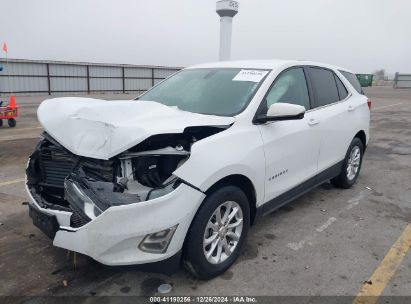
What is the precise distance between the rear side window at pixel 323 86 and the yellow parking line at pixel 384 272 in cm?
169

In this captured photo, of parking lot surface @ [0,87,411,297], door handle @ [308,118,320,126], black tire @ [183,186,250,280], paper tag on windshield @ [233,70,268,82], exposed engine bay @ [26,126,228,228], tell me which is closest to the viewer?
exposed engine bay @ [26,126,228,228]

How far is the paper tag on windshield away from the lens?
3.58 metres

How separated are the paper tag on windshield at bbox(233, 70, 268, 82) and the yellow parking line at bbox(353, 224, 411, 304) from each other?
200 cm

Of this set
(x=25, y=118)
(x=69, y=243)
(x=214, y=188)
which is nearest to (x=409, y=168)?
(x=214, y=188)

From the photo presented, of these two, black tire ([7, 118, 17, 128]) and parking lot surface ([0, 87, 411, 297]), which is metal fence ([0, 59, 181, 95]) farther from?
parking lot surface ([0, 87, 411, 297])

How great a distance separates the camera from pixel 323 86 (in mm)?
4477

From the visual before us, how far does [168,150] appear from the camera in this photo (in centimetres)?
265

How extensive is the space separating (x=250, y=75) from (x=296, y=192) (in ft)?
4.31

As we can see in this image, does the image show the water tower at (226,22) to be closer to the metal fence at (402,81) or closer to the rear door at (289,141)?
the rear door at (289,141)

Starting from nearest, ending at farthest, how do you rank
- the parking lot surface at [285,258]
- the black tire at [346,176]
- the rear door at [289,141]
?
the parking lot surface at [285,258] < the rear door at [289,141] < the black tire at [346,176]

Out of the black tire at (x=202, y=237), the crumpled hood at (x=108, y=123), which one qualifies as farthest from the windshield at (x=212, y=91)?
the black tire at (x=202, y=237)

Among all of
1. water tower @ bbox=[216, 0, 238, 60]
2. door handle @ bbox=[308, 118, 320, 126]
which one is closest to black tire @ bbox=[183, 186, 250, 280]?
door handle @ bbox=[308, 118, 320, 126]

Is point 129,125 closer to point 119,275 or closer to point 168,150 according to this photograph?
point 168,150

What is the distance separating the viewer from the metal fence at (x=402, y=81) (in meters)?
47.2
